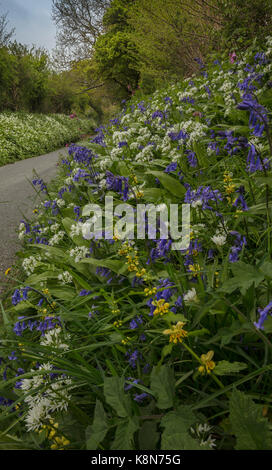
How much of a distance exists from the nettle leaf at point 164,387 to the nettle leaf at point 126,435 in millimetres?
102

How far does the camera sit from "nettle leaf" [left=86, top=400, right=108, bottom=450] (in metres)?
1.00

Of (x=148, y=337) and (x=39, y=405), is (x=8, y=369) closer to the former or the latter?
(x=39, y=405)

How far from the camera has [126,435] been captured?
1007mm

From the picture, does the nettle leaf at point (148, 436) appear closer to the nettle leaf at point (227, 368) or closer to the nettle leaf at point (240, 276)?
the nettle leaf at point (227, 368)

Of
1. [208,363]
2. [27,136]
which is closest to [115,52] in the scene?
[27,136]

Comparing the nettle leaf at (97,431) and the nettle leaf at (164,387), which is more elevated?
the nettle leaf at (164,387)

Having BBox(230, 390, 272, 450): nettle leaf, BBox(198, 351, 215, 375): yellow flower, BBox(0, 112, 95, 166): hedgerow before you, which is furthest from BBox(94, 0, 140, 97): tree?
BBox(230, 390, 272, 450): nettle leaf

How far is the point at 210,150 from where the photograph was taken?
275 centimetres

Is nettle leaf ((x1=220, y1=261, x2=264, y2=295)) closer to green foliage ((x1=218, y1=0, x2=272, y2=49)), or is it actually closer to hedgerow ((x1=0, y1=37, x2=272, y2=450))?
hedgerow ((x1=0, y1=37, x2=272, y2=450))

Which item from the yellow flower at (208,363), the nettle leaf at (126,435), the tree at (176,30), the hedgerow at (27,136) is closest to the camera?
the nettle leaf at (126,435)

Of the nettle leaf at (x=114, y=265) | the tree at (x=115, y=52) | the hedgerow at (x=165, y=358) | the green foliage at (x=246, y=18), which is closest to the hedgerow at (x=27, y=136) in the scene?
the tree at (x=115, y=52)

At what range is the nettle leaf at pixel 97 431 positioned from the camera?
1005 millimetres

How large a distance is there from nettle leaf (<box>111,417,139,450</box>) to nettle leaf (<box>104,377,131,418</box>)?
32 millimetres

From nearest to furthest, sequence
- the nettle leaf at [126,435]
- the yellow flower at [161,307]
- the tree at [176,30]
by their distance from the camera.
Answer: the nettle leaf at [126,435] < the yellow flower at [161,307] < the tree at [176,30]
